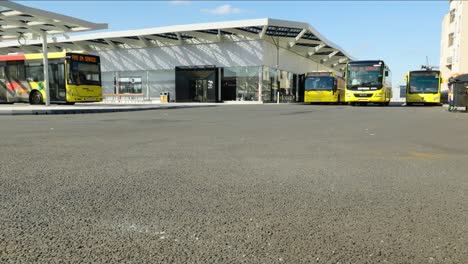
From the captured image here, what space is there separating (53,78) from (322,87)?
19.8 meters

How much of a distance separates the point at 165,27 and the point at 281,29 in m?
10.5

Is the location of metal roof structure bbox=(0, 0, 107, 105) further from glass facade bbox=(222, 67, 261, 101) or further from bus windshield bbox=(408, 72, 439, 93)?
bus windshield bbox=(408, 72, 439, 93)

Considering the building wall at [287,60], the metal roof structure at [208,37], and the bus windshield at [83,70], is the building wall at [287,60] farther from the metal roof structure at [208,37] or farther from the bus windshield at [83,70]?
the bus windshield at [83,70]

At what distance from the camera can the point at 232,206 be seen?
316cm

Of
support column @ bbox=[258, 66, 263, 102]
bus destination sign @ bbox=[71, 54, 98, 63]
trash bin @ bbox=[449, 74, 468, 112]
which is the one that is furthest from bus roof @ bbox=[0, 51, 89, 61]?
trash bin @ bbox=[449, 74, 468, 112]

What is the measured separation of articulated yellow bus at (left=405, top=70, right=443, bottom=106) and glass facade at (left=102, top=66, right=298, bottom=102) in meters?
11.8

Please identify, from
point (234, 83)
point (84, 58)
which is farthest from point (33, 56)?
point (234, 83)

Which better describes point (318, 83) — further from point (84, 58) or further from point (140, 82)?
point (140, 82)

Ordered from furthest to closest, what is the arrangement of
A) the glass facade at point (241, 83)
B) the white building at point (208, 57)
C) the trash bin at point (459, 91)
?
the glass facade at point (241, 83)
the white building at point (208, 57)
the trash bin at point (459, 91)

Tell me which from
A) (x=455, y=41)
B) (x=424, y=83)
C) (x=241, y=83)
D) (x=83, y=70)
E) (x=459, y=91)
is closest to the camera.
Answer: (x=459, y=91)

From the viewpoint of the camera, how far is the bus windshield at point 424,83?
92.0 ft

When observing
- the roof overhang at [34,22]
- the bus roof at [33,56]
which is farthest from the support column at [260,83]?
the bus roof at [33,56]

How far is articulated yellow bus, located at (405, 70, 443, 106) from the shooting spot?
92.1 ft

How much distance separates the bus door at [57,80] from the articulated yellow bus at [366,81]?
1864cm
